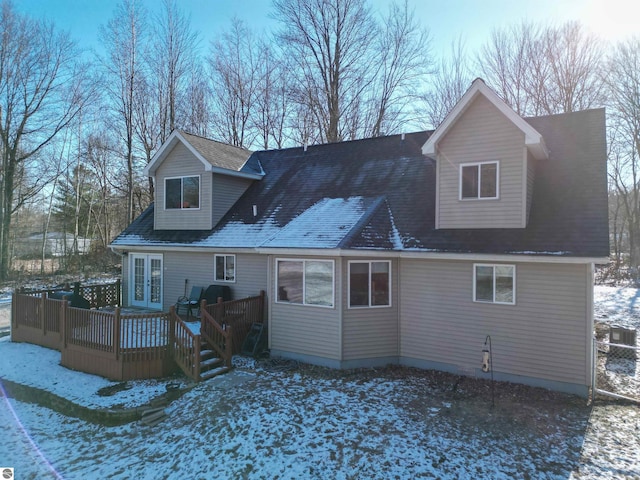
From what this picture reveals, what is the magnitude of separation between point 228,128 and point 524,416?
26.9m

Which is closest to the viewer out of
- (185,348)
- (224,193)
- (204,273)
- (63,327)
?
(185,348)

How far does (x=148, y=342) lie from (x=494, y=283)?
8444mm

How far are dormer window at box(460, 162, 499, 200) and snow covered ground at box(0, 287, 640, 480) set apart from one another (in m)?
4.46

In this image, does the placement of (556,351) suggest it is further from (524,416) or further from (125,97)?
(125,97)

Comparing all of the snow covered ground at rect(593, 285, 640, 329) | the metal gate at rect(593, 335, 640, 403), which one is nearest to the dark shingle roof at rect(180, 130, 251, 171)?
the metal gate at rect(593, 335, 640, 403)

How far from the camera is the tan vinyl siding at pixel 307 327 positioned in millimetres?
9641

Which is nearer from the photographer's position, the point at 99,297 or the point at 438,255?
the point at 438,255

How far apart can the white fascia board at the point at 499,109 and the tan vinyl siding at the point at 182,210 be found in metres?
7.83

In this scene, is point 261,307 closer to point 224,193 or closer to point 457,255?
point 224,193

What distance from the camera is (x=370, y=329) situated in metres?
9.84

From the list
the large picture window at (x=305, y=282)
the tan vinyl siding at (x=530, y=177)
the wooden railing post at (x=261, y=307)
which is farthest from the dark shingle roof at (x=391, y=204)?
the wooden railing post at (x=261, y=307)

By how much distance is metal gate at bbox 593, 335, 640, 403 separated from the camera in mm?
8062

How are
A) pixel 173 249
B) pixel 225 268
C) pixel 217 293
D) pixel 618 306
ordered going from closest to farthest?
pixel 217 293 < pixel 225 268 < pixel 173 249 < pixel 618 306

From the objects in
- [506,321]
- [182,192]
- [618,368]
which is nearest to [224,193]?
[182,192]
